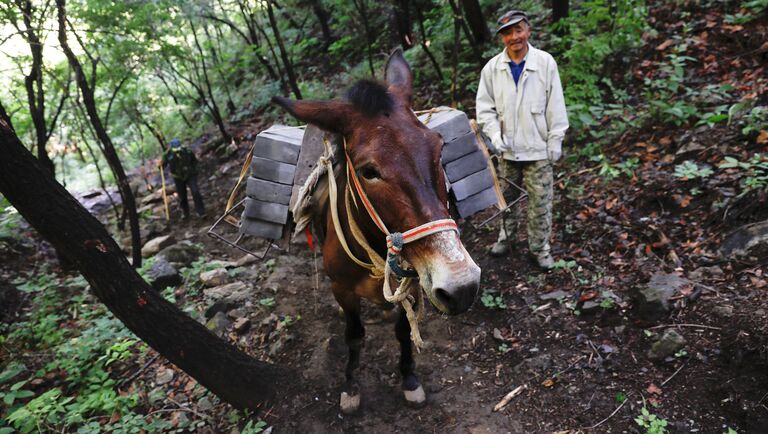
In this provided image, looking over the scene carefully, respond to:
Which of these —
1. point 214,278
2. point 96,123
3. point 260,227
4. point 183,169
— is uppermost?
point 96,123

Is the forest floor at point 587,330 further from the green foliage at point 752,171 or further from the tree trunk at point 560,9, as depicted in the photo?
the tree trunk at point 560,9

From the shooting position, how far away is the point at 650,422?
280 cm

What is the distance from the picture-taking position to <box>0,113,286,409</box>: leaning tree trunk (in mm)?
2631

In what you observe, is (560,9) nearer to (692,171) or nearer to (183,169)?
(692,171)

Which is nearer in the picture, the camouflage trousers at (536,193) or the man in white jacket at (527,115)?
the man in white jacket at (527,115)

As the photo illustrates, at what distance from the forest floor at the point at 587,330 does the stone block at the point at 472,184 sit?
1.63 meters

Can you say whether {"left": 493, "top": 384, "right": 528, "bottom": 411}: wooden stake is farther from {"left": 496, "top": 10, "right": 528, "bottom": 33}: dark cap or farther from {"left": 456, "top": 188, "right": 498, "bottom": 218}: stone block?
{"left": 496, "top": 10, "right": 528, "bottom": 33}: dark cap

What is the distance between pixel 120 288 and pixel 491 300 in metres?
3.55

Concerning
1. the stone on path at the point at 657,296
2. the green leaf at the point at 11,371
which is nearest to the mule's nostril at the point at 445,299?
the stone on path at the point at 657,296

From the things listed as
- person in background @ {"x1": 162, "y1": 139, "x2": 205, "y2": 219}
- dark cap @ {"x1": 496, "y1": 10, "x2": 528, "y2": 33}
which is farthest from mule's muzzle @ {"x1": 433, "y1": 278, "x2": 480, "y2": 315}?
person in background @ {"x1": 162, "y1": 139, "x2": 205, "y2": 219}

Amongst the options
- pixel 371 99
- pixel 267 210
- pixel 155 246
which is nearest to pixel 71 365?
pixel 267 210

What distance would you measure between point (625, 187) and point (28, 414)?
21.7 ft

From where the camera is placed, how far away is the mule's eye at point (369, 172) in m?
2.14

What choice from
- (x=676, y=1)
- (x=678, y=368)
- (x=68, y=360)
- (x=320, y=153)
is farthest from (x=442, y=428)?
(x=676, y=1)
